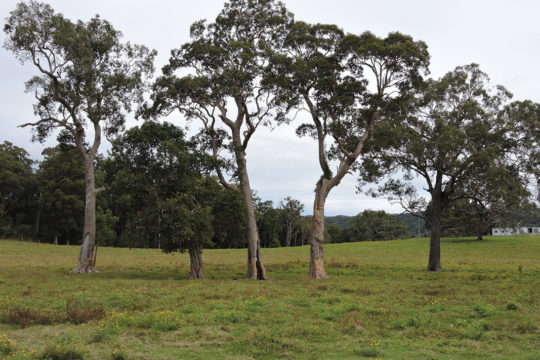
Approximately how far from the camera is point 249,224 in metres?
27.7

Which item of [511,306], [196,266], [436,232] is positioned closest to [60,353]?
[511,306]

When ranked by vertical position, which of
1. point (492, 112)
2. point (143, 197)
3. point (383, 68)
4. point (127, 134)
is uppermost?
point (383, 68)

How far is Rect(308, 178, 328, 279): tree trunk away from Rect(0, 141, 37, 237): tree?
5918 cm

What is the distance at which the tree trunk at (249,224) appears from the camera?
2703cm

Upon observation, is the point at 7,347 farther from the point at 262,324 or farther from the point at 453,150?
the point at 453,150

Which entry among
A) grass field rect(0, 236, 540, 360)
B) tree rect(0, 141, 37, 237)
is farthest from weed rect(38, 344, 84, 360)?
tree rect(0, 141, 37, 237)

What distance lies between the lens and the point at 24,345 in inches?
363

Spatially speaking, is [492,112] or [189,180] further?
[492,112]

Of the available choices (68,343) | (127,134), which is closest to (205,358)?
(68,343)

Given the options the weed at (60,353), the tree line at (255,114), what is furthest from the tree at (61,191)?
the weed at (60,353)

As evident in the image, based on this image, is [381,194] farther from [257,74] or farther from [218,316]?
[218,316]

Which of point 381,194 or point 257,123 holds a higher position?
point 257,123

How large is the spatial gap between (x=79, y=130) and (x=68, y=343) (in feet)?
80.9

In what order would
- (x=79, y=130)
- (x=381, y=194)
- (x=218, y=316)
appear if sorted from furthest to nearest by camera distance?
1. (x=381, y=194)
2. (x=79, y=130)
3. (x=218, y=316)
